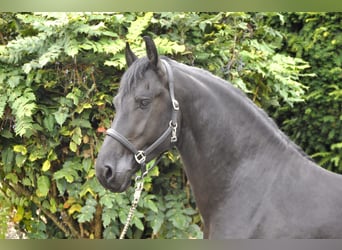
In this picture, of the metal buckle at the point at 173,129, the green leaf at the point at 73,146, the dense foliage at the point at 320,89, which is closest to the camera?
the metal buckle at the point at 173,129

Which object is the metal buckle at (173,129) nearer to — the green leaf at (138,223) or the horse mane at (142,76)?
the horse mane at (142,76)

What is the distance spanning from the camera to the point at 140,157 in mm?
2195

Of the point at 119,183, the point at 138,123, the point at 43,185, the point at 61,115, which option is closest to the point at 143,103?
the point at 138,123

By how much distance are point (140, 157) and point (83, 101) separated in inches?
57.6

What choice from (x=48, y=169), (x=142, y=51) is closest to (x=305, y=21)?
(x=142, y=51)

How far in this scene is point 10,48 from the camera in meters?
3.38

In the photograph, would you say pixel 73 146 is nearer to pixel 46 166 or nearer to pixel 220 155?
pixel 46 166

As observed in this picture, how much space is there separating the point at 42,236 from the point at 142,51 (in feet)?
5.59

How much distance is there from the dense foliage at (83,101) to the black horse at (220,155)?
1.15 m

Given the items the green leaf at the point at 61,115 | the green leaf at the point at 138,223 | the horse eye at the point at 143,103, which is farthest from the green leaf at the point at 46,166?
the horse eye at the point at 143,103

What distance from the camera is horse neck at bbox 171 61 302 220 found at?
2.25 metres

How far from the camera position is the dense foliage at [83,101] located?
340 centimetres

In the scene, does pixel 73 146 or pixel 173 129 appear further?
pixel 73 146
